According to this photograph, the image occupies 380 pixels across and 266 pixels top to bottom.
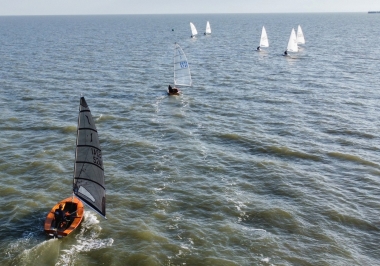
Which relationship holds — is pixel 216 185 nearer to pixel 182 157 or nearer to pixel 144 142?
pixel 182 157

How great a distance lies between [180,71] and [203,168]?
28153 mm

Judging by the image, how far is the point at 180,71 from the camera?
192ft

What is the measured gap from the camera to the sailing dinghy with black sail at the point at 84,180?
2297cm

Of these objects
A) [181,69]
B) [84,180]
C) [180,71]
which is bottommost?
[84,180]

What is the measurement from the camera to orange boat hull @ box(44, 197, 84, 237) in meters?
23.7

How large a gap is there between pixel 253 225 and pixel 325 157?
544 inches

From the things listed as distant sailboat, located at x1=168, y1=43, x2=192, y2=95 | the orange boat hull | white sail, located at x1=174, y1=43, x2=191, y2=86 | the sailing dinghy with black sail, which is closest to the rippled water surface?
the orange boat hull

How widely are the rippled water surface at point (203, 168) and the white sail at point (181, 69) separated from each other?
1852 mm

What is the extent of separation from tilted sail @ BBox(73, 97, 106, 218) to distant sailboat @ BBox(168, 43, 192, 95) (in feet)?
107

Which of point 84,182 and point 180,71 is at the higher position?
point 180,71

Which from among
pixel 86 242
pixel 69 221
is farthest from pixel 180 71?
pixel 86 242

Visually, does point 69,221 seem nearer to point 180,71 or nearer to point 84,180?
point 84,180

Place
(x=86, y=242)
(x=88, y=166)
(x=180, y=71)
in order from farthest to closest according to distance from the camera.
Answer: (x=180, y=71)
(x=88, y=166)
(x=86, y=242)

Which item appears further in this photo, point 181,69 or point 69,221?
point 181,69
